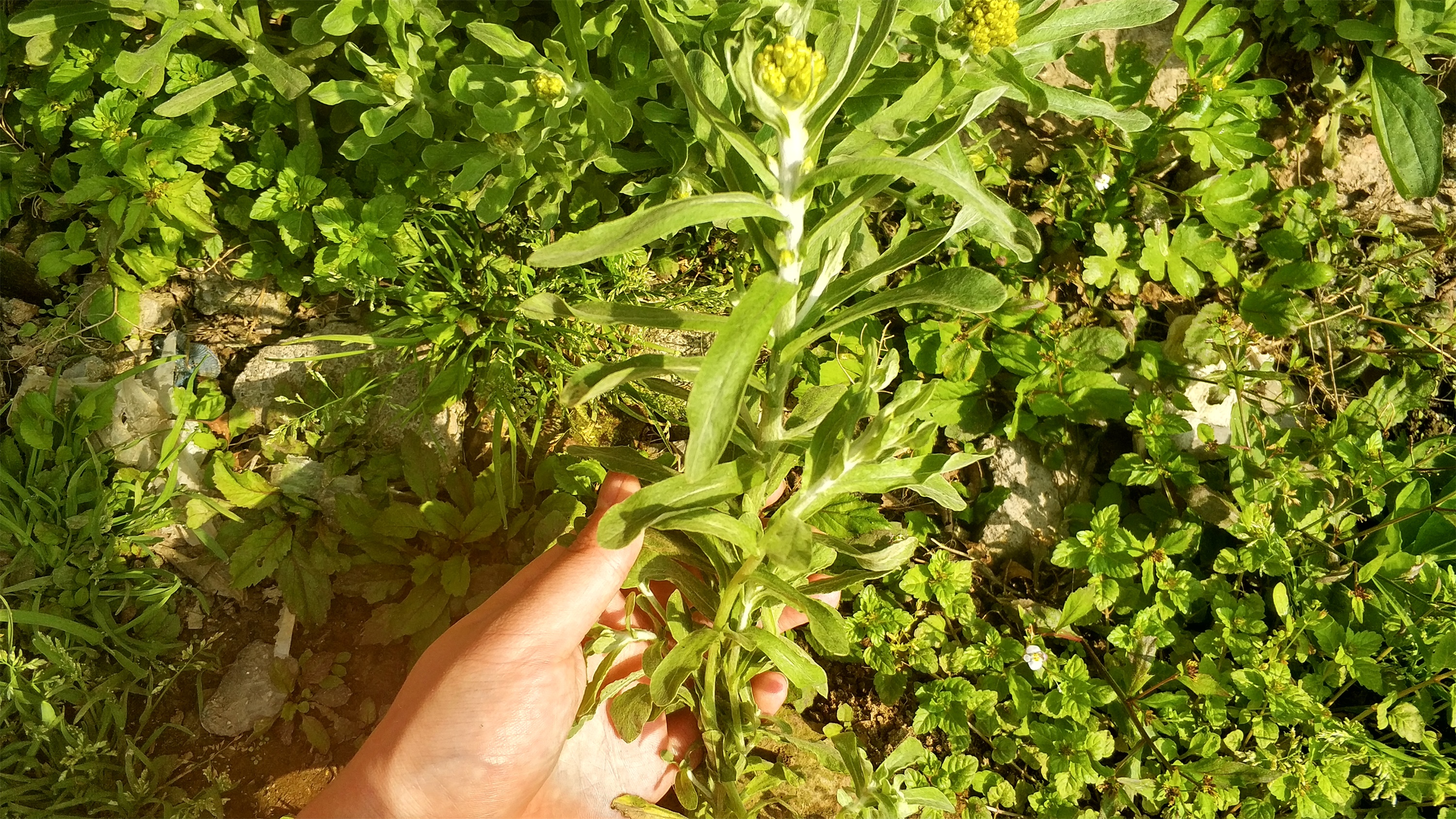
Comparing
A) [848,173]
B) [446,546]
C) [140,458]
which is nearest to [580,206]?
[446,546]

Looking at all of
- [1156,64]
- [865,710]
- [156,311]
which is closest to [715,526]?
[865,710]

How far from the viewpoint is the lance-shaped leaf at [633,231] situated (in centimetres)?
151

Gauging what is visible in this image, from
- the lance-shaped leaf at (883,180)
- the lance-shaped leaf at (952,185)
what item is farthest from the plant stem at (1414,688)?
the lance-shaped leaf at (883,180)

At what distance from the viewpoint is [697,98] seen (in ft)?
5.34

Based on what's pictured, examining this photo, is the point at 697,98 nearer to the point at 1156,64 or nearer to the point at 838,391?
the point at 838,391

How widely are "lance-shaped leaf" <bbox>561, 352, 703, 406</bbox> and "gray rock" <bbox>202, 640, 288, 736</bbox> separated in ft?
6.80

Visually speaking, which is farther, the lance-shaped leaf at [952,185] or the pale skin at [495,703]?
the pale skin at [495,703]

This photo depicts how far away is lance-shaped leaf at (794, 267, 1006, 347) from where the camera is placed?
1710 millimetres

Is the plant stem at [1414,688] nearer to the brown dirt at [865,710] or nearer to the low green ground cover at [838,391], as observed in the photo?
the low green ground cover at [838,391]

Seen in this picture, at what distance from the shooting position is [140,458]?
3.22m

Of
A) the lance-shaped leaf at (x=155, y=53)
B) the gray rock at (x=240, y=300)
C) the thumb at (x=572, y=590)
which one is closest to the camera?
the thumb at (x=572, y=590)

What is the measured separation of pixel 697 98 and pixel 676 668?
1337mm

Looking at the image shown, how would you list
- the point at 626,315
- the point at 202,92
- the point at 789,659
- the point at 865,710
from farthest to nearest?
1. the point at 865,710
2. the point at 202,92
3. the point at 789,659
4. the point at 626,315

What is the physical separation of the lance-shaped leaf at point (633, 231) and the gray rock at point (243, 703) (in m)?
2.29
